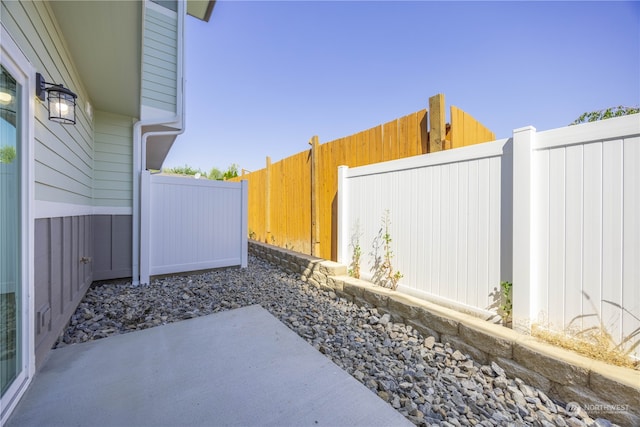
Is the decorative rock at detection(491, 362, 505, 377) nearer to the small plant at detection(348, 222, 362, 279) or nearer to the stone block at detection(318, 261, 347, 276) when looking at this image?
the small plant at detection(348, 222, 362, 279)

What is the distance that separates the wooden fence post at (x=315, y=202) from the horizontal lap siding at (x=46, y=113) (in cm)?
326

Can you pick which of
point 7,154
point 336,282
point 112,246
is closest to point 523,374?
point 336,282

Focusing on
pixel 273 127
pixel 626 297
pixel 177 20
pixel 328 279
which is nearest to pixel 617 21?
pixel 626 297

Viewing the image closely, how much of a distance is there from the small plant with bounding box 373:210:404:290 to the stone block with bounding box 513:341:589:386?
1432mm

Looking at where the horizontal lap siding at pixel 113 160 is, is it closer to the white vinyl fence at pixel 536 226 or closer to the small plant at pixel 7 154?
the small plant at pixel 7 154

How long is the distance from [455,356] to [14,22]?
3.87 m

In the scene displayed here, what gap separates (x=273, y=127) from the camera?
9.73m

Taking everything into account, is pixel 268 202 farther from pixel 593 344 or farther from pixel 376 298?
pixel 593 344

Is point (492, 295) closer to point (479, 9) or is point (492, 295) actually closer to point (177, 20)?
point (479, 9)

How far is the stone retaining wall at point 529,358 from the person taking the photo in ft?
5.08

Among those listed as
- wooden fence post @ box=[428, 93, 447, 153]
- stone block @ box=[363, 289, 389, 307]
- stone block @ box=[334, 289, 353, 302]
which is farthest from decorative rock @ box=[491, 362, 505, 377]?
wooden fence post @ box=[428, 93, 447, 153]

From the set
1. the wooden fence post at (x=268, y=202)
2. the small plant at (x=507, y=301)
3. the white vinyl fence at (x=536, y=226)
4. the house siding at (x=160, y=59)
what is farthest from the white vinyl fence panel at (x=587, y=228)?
the wooden fence post at (x=268, y=202)

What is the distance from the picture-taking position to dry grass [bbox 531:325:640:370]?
5.63 feet

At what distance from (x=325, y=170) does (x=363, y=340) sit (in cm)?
293
